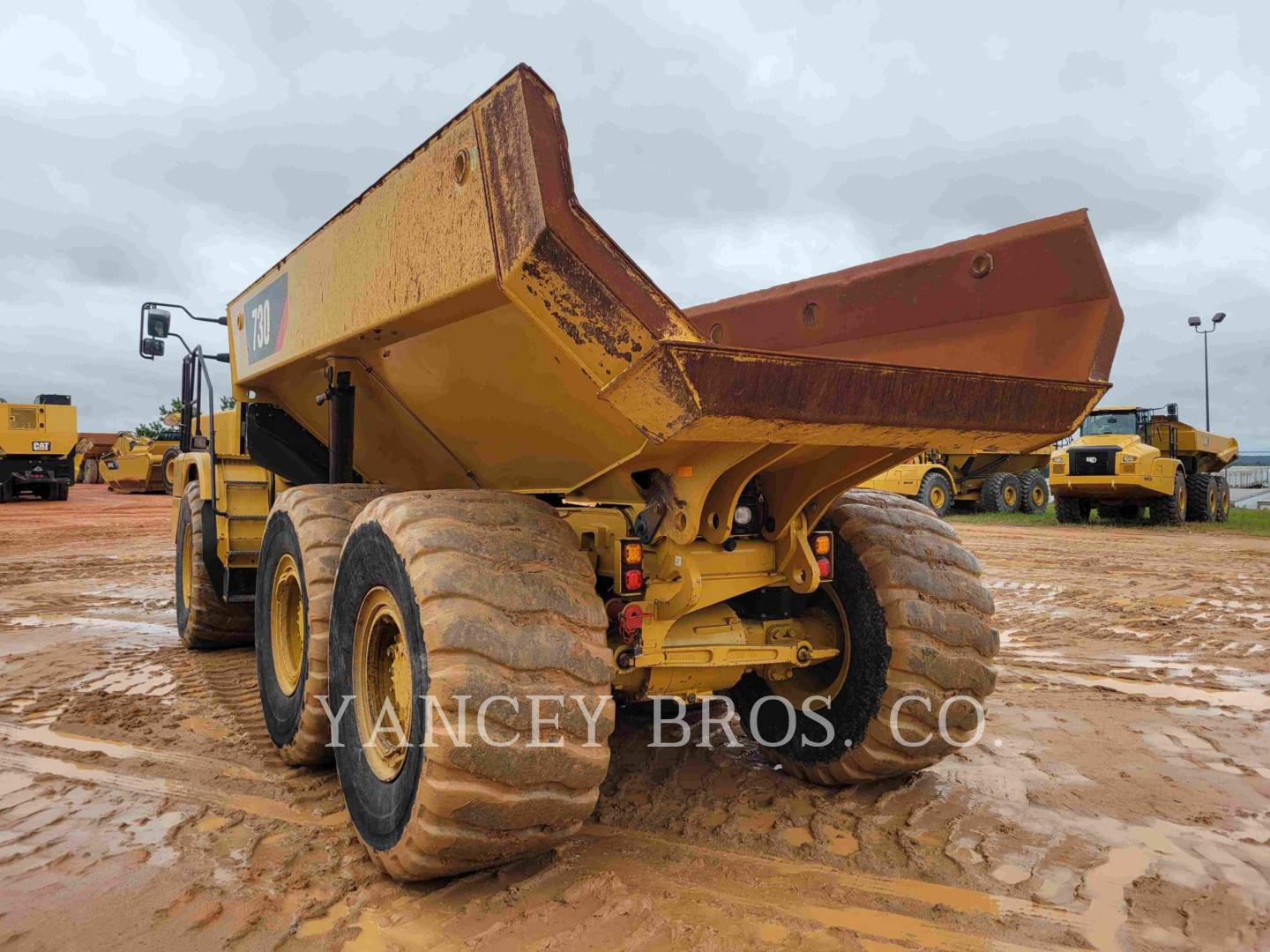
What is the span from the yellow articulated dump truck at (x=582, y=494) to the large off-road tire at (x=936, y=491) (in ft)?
50.1

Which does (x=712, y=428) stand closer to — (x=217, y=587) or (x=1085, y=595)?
(x=217, y=587)

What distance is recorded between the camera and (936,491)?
61.9 feet

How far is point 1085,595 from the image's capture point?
28.8 ft

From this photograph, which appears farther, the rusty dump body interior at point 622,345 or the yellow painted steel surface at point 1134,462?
the yellow painted steel surface at point 1134,462

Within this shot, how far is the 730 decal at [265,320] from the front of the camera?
163 inches

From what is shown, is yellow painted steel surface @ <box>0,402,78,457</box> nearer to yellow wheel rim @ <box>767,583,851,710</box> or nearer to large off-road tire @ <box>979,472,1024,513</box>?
large off-road tire @ <box>979,472,1024,513</box>

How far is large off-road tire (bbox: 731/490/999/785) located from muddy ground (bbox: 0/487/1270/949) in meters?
0.20

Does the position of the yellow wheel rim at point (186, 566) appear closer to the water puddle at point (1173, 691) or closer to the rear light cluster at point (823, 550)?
the rear light cluster at point (823, 550)

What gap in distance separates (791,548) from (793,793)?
0.95m

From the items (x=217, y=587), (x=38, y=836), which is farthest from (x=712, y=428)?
(x=217, y=587)

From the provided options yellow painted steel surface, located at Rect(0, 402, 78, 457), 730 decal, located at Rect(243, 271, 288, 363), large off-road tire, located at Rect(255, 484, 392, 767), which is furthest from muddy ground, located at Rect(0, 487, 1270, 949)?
yellow painted steel surface, located at Rect(0, 402, 78, 457)

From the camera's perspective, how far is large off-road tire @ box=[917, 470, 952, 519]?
1856 centimetres

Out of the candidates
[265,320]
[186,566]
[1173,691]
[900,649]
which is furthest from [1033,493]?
[265,320]

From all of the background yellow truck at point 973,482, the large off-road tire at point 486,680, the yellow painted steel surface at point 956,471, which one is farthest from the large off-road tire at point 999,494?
the large off-road tire at point 486,680
